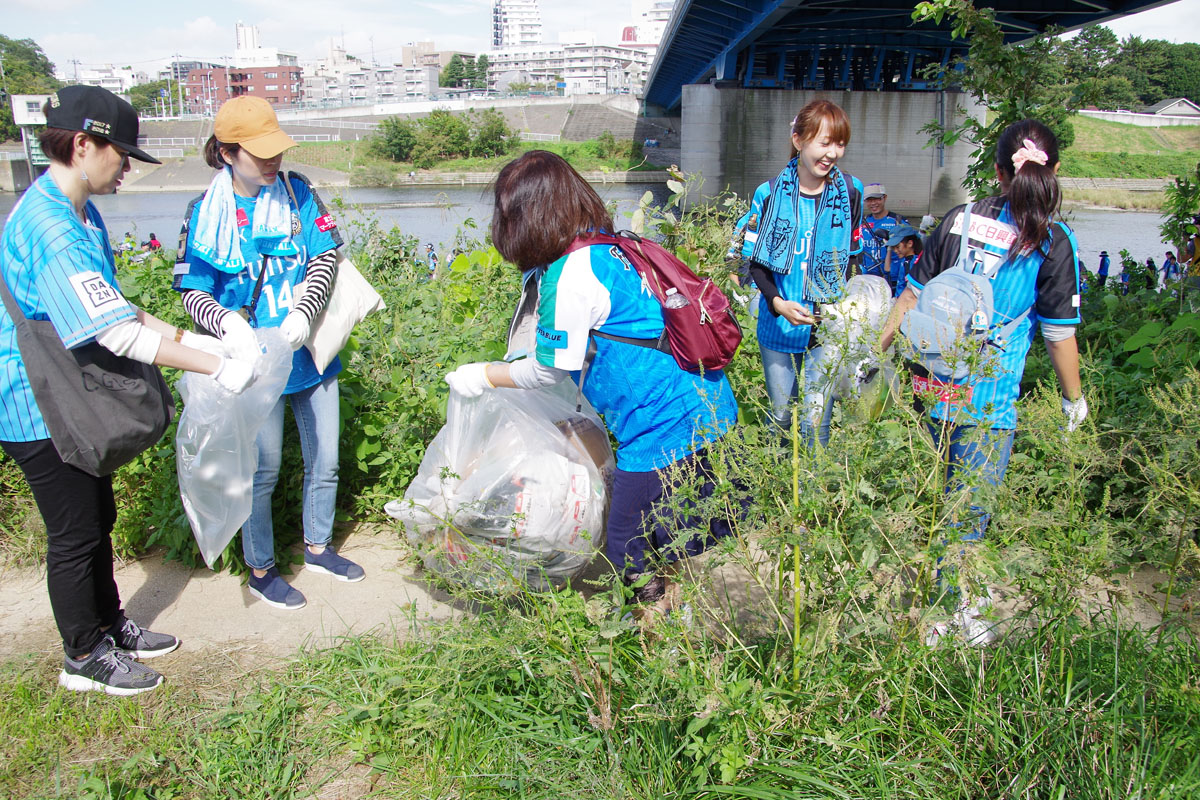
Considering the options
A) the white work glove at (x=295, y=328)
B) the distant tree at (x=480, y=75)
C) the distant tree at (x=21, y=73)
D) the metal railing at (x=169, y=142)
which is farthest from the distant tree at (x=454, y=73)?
the white work glove at (x=295, y=328)

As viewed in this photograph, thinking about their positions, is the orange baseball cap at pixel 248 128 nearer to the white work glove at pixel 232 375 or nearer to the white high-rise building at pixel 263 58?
the white work glove at pixel 232 375

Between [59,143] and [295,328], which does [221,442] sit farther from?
[59,143]

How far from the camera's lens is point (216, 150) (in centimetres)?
244

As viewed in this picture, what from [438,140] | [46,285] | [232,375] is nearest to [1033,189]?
[232,375]

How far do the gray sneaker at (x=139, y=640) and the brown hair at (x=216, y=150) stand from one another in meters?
1.40

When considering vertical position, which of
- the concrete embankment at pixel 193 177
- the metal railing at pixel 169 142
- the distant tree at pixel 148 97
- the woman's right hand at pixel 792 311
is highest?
the distant tree at pixel 148 97

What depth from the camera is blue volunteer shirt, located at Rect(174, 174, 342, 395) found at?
7.80ft

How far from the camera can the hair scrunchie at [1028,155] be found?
2.09 m

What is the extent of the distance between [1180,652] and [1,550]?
12.6 feet

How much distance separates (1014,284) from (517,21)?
21484 centimetres

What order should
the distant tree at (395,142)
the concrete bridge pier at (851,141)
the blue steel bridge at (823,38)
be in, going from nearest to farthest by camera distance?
1. the blue steel bridge at (823,38)
2. the concrete bridge pier at (851,141)
3. the distant tree at (395,142)

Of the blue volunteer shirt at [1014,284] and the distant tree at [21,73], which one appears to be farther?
the distant tree at [21,73]

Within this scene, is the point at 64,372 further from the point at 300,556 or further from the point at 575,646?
the point at 575,646

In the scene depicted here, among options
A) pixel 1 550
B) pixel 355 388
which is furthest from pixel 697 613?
pixel 1 550
